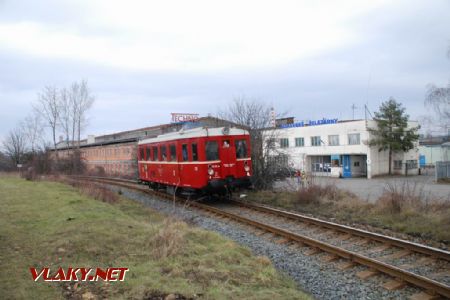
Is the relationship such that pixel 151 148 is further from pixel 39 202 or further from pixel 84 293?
pixel 84 293

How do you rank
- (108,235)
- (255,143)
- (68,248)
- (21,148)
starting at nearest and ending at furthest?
(68,248)
(108,235)
(255,143)
(21,148)

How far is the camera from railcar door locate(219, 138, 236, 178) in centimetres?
1405

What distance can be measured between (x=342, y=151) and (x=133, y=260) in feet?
142

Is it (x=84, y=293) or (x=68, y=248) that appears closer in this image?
(x=84, y=293)

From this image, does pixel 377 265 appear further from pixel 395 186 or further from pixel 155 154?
pixel 155 154

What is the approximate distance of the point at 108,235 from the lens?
7.68 metres

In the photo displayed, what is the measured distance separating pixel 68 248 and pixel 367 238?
20.3ft

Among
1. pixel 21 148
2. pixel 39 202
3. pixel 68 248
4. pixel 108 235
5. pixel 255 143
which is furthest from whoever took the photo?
pixel 21 148

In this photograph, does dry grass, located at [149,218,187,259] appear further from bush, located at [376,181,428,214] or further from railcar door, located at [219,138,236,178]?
bush, located at [376,181,428,214]

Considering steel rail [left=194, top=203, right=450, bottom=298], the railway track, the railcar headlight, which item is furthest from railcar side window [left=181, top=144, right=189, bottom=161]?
steel rail [left=194, top=203, right=450, bottom=298]

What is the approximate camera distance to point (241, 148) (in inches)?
581

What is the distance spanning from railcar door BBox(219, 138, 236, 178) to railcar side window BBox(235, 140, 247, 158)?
309 mm

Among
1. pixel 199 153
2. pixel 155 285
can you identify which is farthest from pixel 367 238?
pixel 199 153

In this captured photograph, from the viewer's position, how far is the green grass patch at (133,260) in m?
4.95
